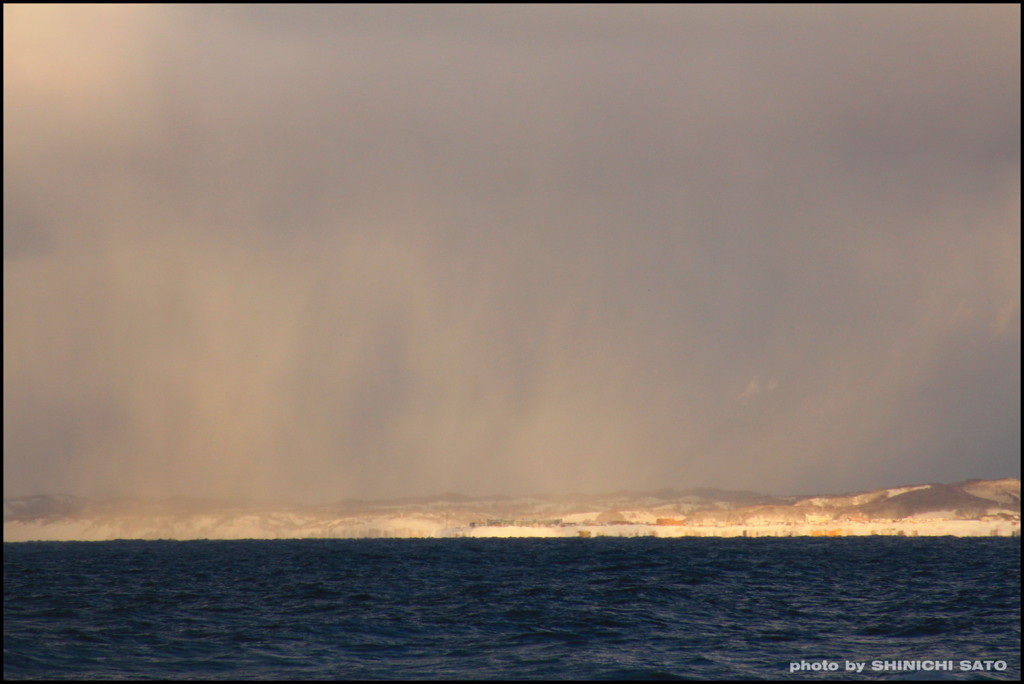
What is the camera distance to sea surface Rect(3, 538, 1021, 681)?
34.1 metres

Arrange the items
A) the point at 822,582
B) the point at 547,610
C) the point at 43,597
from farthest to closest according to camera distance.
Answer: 1. the point at 822,582
2. the point at 43,597
3. the point at 547,610

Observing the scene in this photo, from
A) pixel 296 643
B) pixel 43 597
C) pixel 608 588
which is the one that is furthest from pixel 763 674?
pixel 43 597

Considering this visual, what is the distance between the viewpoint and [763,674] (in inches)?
1276

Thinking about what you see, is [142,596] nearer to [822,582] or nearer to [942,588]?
[822,582]

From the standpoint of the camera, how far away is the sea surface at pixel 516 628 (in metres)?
34.1

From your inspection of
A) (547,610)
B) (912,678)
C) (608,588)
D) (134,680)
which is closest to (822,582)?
(608,588)

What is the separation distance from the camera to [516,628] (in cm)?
4459

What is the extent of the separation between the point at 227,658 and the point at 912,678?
88.8 feet

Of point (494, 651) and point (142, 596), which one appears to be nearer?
point (494, 651)

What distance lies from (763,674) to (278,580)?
5926cm

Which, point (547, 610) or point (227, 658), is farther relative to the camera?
point (547, 610)

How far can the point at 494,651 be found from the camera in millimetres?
37938

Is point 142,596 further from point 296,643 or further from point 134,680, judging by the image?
point 134,680

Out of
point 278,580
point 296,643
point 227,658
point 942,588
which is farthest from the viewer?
point 278,580
